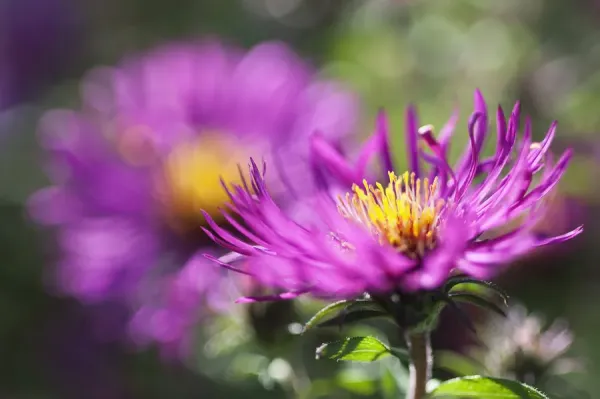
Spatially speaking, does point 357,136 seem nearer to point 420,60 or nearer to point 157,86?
point 420,60

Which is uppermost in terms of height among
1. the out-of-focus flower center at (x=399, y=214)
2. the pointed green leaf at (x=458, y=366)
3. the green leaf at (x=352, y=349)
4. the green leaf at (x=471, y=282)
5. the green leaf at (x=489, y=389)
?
the out-of-focus flower center at (x=399, y=214)

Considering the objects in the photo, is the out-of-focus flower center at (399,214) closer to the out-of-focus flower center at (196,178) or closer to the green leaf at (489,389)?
the green leaf at (489,389)

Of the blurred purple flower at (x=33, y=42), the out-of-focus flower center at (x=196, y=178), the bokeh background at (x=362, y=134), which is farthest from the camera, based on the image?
the blurred purple flower at (x=33, y=42)

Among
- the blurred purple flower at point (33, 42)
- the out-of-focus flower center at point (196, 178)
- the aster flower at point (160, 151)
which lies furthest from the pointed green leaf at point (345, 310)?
the blurred purple flower at point (33, 42)

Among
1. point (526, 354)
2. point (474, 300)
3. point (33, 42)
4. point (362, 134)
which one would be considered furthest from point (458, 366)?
point (33, 42)

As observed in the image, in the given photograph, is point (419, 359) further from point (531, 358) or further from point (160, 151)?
point (160, 151)

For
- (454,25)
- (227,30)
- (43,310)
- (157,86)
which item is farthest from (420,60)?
(43,310)
